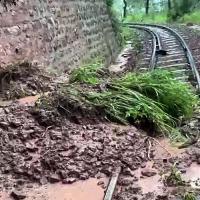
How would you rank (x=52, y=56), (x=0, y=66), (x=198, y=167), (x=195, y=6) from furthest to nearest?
(x=195, y=6), (x=52, y=56), (x=0, y=66), (x=198, y=167)

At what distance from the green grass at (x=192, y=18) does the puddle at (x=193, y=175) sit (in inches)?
1011

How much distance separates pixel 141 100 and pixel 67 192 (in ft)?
7.89

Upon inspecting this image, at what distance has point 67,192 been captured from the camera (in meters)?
5.19

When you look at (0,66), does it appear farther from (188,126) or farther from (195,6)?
(195,6)

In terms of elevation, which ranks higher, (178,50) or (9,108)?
(9,108)

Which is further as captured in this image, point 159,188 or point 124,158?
point 124,158

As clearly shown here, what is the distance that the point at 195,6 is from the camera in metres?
37.2

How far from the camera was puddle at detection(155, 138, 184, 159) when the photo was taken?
6203mm

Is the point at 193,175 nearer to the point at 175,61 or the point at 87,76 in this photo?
the point at 87,76

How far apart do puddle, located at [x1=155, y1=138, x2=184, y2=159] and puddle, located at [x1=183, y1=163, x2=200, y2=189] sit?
44 cm

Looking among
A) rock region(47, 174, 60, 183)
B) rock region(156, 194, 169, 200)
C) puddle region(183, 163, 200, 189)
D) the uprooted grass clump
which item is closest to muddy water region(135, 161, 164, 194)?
rock region(156, 194, 169, 200)

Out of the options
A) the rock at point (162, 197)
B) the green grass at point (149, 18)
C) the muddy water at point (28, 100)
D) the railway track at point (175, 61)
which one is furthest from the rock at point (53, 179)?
the green grass at point (149, 18)

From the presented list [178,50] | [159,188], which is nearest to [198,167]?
[159,188]

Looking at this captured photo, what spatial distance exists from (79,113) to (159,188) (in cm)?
199
